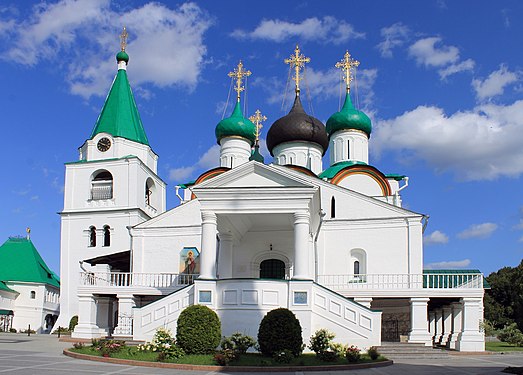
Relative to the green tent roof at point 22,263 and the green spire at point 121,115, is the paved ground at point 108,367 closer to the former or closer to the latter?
the green spire at point 121,115

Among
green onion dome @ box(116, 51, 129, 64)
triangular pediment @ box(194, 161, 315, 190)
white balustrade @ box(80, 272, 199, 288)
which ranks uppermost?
green onion dome @ box(116, 51, 129, 64)

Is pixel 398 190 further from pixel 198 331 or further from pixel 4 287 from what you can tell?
pixel 4 287

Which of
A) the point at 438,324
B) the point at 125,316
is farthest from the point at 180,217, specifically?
the point at 438,324

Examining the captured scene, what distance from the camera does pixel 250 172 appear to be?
1991 cm

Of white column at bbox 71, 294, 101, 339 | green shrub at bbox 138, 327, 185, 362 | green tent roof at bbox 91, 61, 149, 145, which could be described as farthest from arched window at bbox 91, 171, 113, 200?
green shrub at bbox 138, 327, 185, 362

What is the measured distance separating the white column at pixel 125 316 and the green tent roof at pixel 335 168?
1331cm

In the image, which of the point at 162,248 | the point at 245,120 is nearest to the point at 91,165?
the point at 245,120

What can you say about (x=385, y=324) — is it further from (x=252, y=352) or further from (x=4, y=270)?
(x=4, y=270)

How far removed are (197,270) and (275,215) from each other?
306 inches

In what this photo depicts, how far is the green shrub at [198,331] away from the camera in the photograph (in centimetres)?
1669

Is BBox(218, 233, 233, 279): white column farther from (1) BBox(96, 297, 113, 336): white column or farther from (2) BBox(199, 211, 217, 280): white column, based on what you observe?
(1) BBox(96, 297, 113, 336): white column

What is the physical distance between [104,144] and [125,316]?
19.1 meters

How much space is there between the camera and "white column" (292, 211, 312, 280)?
18.9 meters

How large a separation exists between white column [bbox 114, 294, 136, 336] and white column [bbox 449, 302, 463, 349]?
39.8 feet
